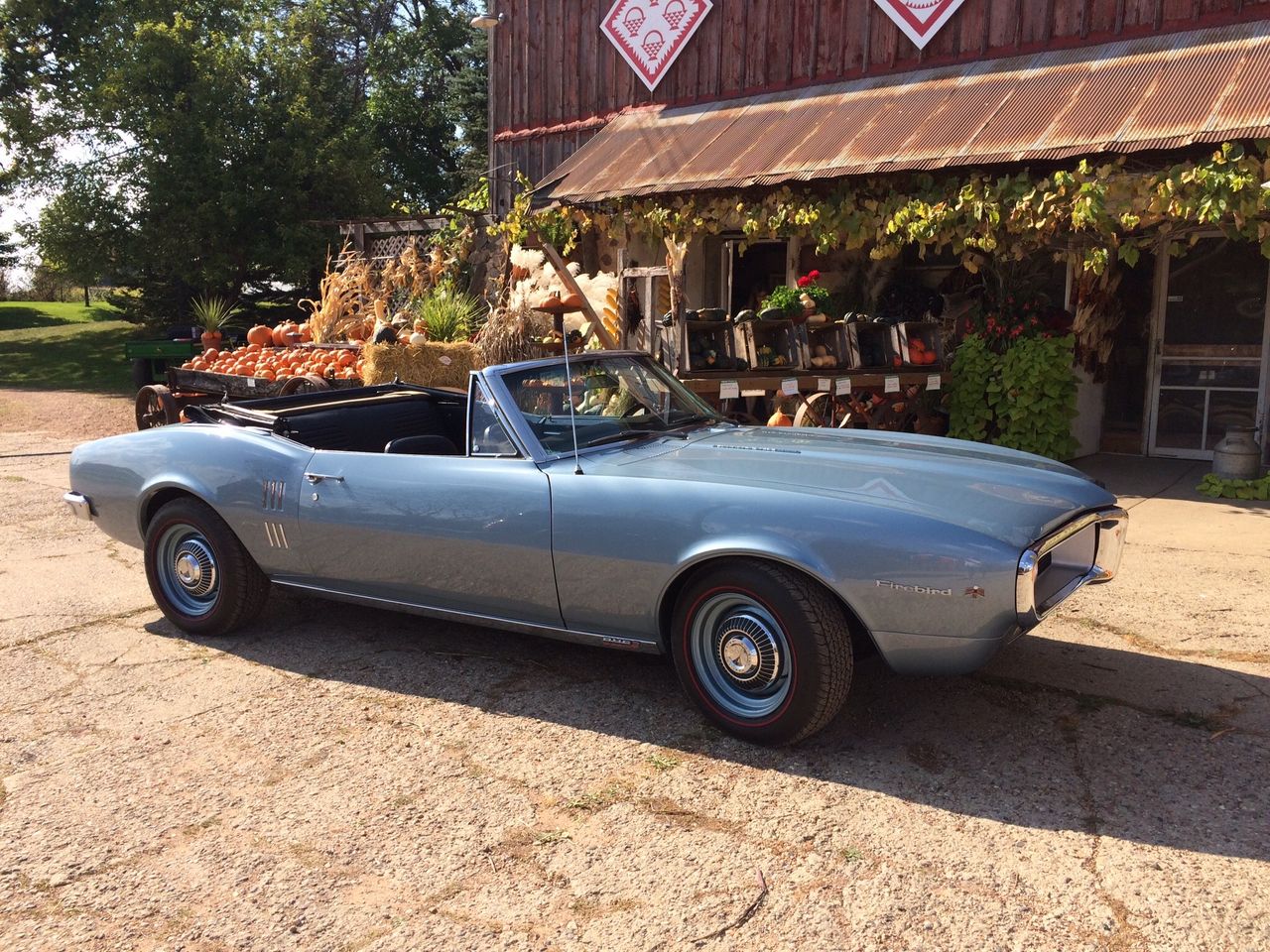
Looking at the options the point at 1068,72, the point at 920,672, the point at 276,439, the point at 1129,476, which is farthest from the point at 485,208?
the point at 920,672

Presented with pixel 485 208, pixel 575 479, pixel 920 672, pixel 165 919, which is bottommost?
pixel 165 919

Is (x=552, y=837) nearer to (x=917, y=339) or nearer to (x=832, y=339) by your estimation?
(x=832, y=339)

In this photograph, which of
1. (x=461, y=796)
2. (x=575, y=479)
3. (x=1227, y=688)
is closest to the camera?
(x=461, y=796)

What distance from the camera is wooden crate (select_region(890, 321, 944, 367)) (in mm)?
8906

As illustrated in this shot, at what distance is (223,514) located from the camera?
15.1 feet

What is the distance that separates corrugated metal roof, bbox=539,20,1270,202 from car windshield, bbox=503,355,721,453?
448cm

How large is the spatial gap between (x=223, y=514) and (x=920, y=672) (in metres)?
3.06

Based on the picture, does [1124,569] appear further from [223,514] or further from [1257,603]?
[223,514]

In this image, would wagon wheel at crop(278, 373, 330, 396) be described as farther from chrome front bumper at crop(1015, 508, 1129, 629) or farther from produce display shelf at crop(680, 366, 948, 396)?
chrome front bumper at crop(1015, 508, 1129, 629)

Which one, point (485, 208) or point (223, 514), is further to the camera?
point (485, 208)

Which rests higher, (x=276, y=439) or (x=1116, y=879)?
(x=276, y=439)

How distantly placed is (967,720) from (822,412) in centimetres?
443

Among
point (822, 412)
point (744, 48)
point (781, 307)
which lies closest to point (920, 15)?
point (744, 48)

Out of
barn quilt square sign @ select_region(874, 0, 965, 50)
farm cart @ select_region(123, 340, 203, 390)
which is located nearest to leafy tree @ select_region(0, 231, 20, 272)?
farm cart @ select_region(123, 340, 203, 390)
